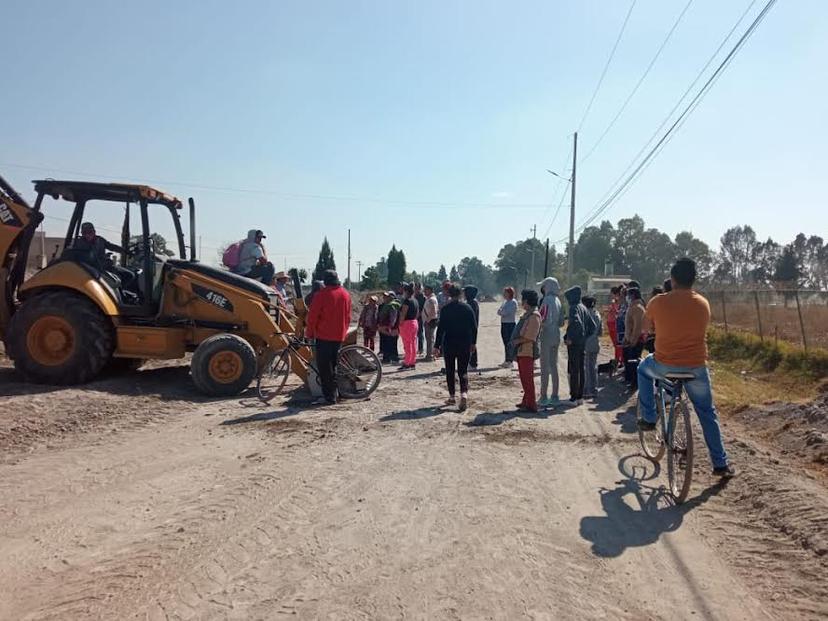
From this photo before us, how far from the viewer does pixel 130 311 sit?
997 centimetres

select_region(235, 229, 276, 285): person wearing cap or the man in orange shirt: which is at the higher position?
select_region(235, 229, 276, 285): person wearing cap

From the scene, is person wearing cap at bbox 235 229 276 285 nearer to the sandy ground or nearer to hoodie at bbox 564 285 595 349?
the sandy ground

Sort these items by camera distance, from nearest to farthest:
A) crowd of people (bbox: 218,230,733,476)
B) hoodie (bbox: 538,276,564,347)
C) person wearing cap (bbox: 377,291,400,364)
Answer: crowd of people (bbox: 218,230,733,476) → hoodie (bbox: 538,276,564,347) → person wearing cap (bbox: 377,291,400,364)

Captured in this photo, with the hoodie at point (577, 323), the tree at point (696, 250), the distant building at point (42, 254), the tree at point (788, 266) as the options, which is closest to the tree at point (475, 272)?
the tree at point (696, 250)

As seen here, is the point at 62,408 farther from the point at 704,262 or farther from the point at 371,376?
the point at 704,262

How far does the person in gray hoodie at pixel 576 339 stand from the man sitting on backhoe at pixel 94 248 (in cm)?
736

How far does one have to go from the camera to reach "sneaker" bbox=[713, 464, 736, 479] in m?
5.82

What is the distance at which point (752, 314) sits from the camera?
2159 cm

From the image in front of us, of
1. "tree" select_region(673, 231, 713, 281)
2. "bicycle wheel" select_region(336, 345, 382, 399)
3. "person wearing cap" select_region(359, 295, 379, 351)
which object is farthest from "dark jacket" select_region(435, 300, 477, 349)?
"tree" select_region(673, 231, 713, 281)

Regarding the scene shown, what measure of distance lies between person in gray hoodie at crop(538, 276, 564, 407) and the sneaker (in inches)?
152

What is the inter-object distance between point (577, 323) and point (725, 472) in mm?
4270

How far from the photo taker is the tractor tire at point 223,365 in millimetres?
9492

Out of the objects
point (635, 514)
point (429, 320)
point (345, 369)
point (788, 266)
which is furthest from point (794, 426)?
point (788, 266)

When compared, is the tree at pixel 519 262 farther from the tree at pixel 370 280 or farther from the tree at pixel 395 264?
the tree at pixel 370 280
